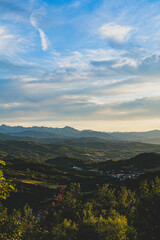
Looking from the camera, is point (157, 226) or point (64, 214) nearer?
point (157, 226)

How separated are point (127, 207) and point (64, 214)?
2414 cm

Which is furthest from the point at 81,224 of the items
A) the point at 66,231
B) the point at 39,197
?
the point at 39,197

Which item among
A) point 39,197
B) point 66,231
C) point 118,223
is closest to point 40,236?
point 66,231

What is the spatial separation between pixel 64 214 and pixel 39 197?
4722 inches

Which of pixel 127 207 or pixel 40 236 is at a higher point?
pixel 127 207

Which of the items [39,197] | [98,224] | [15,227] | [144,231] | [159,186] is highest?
[15,227]

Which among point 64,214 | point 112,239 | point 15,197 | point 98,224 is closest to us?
point 112,239

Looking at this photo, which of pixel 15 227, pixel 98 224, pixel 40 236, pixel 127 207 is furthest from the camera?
pixel 127 207

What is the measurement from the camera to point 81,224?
53.3 metres

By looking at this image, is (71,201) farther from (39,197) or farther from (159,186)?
(39,197)

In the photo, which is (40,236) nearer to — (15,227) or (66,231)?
(66,231)

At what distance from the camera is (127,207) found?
6681 centimetres

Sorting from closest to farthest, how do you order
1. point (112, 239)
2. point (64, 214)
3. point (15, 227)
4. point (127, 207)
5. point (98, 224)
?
1. point (15, 227)
2. point (112, 239)
3. point (98, 224)
4. point (127, 207)
5. point (64, 214)

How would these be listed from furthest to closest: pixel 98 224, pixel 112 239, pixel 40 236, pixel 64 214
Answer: pixel 64 214, pixel 40 236, pixel 98 224, pixel 112 239
